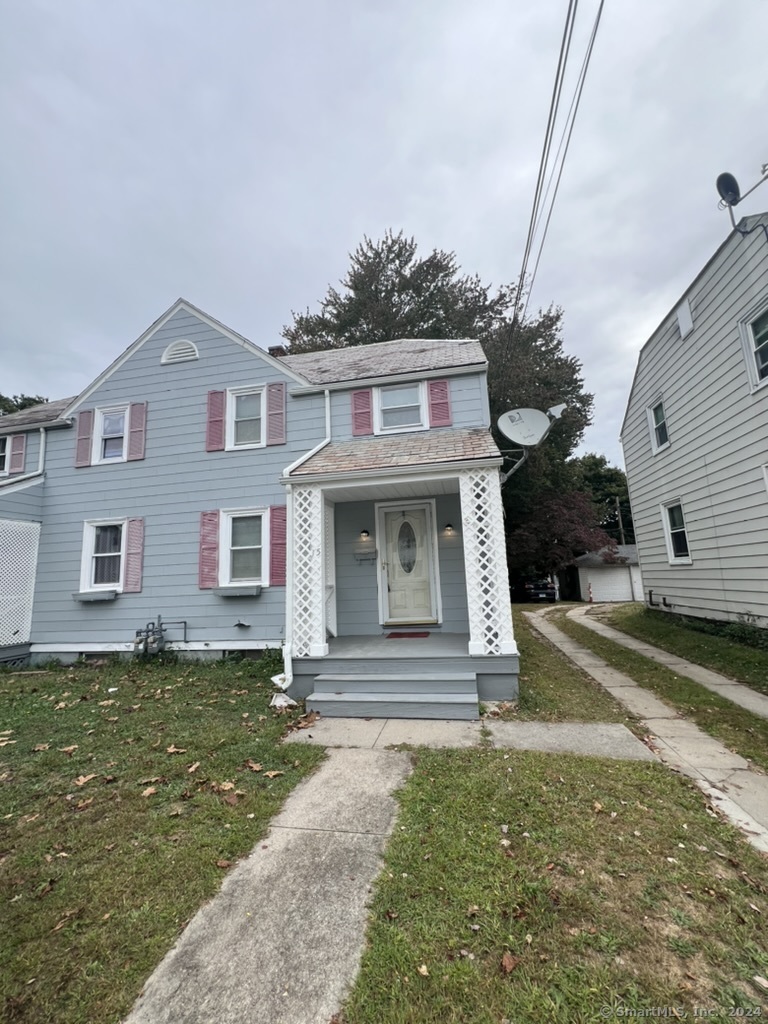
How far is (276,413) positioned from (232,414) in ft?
3.38

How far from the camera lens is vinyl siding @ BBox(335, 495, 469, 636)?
7.64 m

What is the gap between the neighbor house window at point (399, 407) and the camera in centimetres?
827

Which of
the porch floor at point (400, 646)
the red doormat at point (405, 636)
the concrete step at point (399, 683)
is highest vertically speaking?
the red doormat at point (405, 636)

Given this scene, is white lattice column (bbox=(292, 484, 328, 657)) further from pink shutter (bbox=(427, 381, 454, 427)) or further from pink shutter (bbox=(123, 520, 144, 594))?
pink shutter (bbox=(123, 520, 144, 594))

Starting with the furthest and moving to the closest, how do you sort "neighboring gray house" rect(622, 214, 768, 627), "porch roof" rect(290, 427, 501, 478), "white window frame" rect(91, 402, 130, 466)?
"white window frame" rect(91, 402, 130, 466) → "neighboring gray house" rect(622, 214, 768, 627) → "porch roof" rect(290, 427, 501, 478)

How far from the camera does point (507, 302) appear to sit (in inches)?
826

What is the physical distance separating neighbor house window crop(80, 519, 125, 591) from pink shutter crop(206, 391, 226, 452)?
2544 millimetres

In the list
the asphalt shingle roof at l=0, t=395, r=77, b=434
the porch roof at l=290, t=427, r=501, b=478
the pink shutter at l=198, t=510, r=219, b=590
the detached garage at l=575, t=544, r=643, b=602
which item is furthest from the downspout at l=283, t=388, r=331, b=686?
the detached garage at l=575, t=544, r=643, b=602

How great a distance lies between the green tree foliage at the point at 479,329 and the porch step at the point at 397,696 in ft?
51.6

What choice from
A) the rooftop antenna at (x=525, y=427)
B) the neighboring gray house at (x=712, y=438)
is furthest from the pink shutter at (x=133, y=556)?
the neighboring gray house at (x=712, y=438)

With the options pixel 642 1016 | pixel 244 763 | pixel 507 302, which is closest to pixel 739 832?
pixel 642 1016

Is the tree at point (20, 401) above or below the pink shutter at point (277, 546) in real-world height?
above

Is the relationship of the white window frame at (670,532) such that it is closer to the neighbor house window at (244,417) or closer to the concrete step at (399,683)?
the concrete step at (399,683)

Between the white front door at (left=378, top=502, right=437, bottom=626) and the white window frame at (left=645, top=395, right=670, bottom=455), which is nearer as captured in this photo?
the white front door at (left=378, top=502, right=437, bottom=626)
